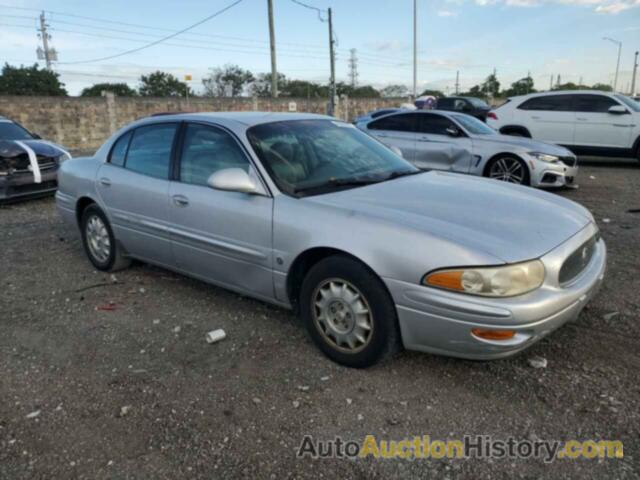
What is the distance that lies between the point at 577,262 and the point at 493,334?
0.82 metres

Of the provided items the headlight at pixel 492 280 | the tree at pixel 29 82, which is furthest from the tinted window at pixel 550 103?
the tree at pixel 29 82

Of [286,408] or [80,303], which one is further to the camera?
[80,303]

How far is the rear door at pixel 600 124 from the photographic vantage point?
1091cm

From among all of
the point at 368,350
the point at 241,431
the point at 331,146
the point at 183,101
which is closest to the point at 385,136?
the point at 331,146

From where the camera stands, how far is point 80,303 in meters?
4.21

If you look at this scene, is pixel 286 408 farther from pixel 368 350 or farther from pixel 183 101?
pixel 183 101

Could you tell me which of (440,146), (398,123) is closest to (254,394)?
(440,146)

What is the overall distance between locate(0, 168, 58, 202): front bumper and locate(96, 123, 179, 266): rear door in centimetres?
433

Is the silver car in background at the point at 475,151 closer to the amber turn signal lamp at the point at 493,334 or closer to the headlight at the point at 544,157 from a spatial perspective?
the headlight at the point at 544,157

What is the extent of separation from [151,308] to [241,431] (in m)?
1.85

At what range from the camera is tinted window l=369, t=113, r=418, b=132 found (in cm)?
923

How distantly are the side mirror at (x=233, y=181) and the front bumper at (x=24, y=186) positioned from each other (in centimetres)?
618

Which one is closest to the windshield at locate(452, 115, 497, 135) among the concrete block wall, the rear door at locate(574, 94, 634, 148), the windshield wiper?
the rear door at locate(574, 94, 634, 148)

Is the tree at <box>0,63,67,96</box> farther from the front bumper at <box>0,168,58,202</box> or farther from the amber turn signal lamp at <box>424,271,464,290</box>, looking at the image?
the amber turn signal lamp at <box>424,271,464,290</box>
